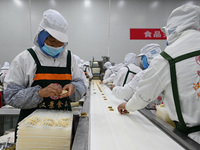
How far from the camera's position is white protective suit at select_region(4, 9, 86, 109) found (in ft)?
2.71

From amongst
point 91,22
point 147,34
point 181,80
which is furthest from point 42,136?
point 147,34

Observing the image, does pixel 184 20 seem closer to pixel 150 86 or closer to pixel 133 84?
pixel 150 86

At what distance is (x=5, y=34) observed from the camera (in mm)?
7766

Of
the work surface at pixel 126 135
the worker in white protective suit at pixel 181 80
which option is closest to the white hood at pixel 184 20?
the worker in white protective suit at pixel 181 80

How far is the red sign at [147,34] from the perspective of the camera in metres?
7.99

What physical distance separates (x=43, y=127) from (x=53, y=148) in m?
0.11

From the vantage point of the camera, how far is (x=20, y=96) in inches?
32.0

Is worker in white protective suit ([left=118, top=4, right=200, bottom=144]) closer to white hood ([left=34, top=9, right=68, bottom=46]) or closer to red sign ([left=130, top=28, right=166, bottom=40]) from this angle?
white hood ([left=34, top=9, right=68, bottom=46])

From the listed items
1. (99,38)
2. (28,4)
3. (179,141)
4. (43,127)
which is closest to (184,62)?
(179,141)

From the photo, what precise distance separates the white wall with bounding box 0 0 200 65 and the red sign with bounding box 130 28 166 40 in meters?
0.22

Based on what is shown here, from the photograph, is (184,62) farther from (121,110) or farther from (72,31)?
(72,31)

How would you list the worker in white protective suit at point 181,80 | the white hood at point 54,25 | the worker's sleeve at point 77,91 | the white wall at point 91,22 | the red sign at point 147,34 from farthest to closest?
the red sign at point 147,34 → the white wall at point 91,22 → the worker's sleeve at point 77,91 → the white hood at point 54,25 → the worker in white protective suit at point 181,80

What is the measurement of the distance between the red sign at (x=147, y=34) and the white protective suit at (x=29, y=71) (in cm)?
765

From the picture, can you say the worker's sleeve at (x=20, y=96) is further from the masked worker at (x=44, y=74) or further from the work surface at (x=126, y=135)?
the work surface at (x=126, y=135)
